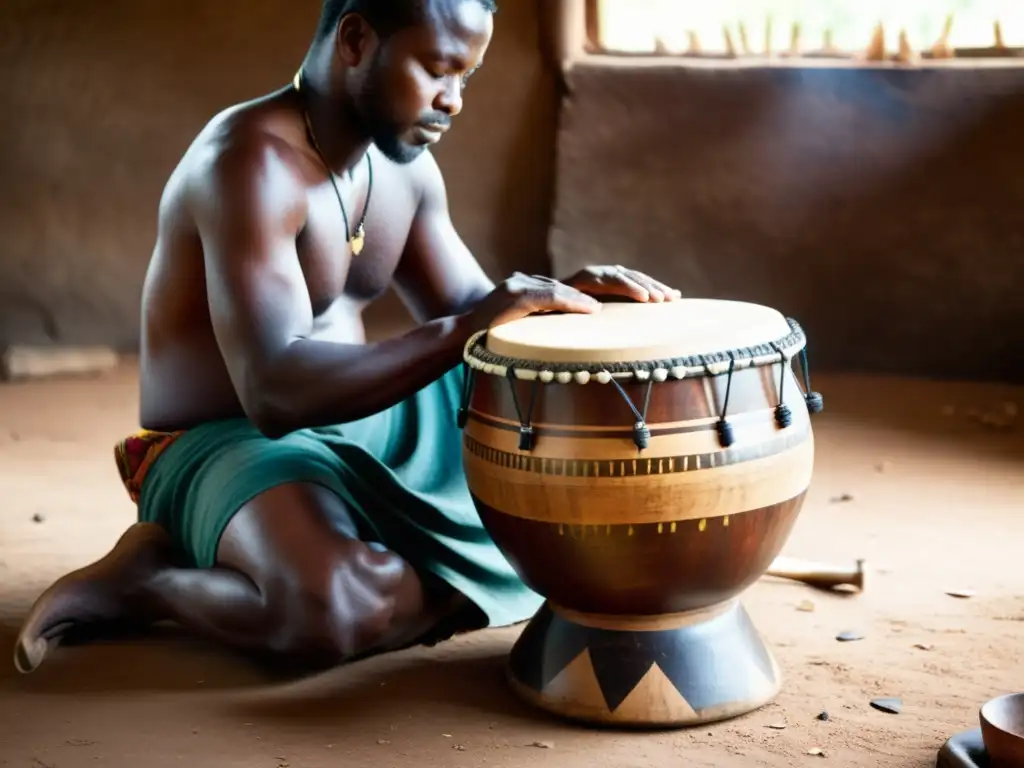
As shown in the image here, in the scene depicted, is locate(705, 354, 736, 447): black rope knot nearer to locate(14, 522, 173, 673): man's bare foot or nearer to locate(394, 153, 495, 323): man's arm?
locate(394, 153, 495, 323): man's arm

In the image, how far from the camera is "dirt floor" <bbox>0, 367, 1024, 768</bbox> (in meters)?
2.24

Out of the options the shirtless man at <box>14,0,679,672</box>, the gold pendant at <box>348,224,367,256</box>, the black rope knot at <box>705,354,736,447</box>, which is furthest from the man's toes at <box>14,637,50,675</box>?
the black rope knot at <box>705,354,736,447</box>

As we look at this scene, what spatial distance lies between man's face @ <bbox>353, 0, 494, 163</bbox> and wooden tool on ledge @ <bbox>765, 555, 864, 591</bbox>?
115 cm

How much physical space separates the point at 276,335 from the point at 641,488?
684mm

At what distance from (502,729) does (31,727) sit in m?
0.77

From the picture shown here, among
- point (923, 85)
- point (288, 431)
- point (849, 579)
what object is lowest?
point (849, 579)

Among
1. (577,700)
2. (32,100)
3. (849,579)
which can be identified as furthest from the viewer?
(32,100)

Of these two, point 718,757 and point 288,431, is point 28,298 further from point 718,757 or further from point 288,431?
point 718,757

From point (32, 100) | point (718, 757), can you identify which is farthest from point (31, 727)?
point (32, 100)

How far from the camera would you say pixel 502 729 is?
2326 millimetres

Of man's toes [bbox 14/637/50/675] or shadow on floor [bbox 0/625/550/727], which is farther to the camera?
man's toes [bbox 14/637/50/675]

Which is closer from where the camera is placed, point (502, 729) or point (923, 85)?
point (502, 729)

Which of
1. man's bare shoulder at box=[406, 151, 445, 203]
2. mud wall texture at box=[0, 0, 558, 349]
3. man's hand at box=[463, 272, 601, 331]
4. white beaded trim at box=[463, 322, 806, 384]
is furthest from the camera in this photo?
mud wall texture at box=[0, 0, 558, 349]

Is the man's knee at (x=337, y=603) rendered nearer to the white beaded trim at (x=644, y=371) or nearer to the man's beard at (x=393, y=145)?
the white beaded trim at (x=644, y=371)
